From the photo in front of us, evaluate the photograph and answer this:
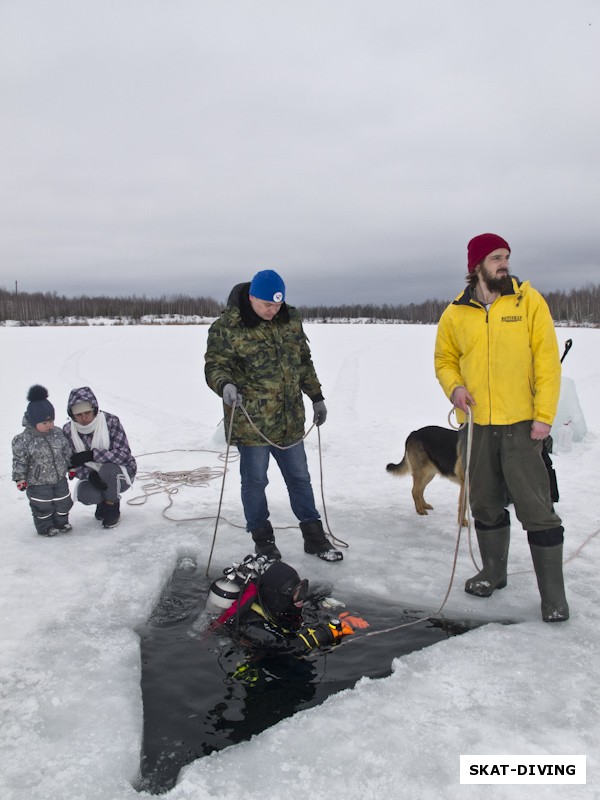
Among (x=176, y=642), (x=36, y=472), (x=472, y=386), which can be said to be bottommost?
(x=176, y=642)

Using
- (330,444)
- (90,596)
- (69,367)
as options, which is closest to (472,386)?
(90,596)

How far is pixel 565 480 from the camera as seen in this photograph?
5688 millimetres

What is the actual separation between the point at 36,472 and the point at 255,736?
288 centimetres

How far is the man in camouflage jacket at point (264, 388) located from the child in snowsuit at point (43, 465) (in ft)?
4.81

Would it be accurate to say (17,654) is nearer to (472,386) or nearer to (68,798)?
(68,798)

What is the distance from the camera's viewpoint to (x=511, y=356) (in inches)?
119

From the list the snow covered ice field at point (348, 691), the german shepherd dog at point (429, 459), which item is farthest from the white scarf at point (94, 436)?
the german shepherd dog at point (429, 459)

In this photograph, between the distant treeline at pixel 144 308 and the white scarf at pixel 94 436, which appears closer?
the white scarf at pixel 94 436

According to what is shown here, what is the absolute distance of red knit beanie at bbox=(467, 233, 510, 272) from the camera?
3027mm

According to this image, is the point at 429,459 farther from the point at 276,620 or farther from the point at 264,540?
the point at 276,620

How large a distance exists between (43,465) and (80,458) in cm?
28

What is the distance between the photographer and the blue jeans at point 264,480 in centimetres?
393

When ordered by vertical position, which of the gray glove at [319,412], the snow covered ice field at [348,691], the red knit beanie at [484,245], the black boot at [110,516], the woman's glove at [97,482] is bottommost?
the snow covered ice field at [348,691]

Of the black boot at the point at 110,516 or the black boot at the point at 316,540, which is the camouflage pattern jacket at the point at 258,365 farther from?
the black boot at the point at 110,516
